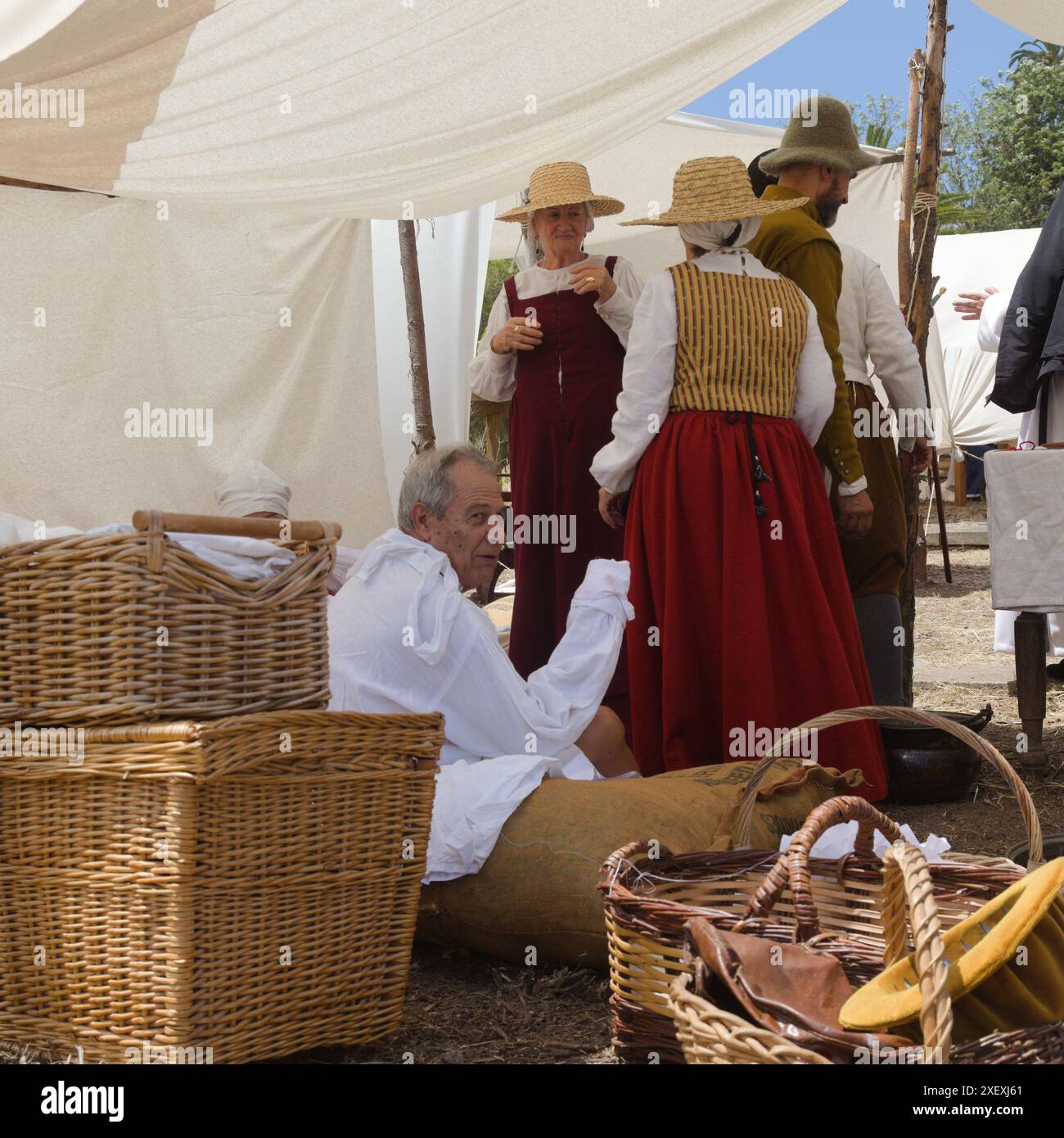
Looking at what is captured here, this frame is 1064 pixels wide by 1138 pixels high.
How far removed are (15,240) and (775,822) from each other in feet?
12.2

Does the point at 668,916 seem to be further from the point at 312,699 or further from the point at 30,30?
the point at 30,30

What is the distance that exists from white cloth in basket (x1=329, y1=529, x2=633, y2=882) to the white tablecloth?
59.2 inches

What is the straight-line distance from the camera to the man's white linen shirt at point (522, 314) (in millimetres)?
4074

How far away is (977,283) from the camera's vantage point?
48.7 feet

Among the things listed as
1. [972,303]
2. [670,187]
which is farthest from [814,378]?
[670,187]

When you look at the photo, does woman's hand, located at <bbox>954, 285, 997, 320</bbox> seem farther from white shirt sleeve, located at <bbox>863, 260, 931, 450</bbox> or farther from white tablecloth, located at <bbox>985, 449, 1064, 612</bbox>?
white tablecloth, located at <bbox>985, 449, 1064, 612</bbox>

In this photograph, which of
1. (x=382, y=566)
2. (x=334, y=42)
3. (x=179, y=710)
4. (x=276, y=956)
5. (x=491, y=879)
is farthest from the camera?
(x=334, y=42)

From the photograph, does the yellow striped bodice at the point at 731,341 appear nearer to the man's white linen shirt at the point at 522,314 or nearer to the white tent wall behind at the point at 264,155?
the man's white linen shirt at the point at 522,314

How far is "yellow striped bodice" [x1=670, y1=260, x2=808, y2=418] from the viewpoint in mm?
3393

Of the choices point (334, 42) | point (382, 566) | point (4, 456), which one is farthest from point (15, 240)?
point (382, 566)

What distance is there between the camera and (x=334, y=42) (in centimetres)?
375

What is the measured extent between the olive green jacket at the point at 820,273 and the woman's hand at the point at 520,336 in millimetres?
711

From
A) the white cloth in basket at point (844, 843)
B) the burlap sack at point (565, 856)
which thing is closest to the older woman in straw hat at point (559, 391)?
the burlap sack at point (565, 856)

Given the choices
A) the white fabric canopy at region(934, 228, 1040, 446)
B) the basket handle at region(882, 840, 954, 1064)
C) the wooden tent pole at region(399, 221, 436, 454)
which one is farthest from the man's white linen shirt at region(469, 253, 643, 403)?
the white fabric canopy at region(934, 228, 1040, 446)
